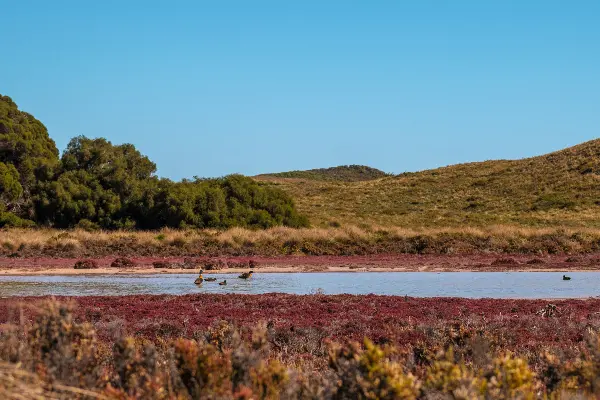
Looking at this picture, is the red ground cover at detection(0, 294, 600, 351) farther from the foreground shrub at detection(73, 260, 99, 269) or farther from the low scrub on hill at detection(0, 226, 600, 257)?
the low scrub on hill at detection(0, 226, 600, 257)

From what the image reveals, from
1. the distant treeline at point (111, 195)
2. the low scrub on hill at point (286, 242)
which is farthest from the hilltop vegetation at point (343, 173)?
the low scrub on hill at point (286, 242)

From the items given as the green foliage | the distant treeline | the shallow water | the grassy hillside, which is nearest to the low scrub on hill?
the distant treeline

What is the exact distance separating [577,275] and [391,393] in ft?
92.6

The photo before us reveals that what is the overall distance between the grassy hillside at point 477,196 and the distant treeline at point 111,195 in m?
9.19

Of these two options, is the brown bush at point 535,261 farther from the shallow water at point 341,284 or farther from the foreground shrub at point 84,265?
the foreground shrub at point 84,265

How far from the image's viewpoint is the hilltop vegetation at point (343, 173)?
145m

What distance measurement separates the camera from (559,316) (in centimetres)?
1598

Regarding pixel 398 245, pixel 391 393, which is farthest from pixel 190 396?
pixel 398 245

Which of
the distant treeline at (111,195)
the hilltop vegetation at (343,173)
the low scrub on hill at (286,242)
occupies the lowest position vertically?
the low scrub on hill at (286,242)

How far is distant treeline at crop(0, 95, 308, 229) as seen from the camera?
49.4m

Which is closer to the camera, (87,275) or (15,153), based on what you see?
(87,275)

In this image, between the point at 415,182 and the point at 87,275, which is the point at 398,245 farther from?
the point at 415,182

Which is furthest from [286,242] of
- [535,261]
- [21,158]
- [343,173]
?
[343,173]

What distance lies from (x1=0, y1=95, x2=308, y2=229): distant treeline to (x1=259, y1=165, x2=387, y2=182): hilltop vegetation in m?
88.0
